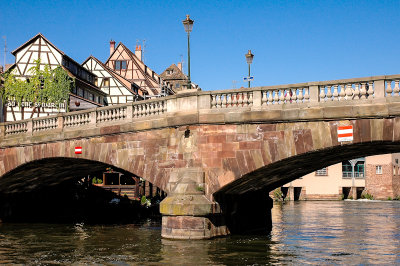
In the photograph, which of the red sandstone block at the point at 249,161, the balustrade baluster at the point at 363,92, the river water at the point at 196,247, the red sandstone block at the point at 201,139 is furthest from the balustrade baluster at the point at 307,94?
the river water at the point at 196,247

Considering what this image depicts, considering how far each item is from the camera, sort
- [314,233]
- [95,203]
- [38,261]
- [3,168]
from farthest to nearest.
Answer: [95,203] → [3,168] → [314,233] → [38,261]

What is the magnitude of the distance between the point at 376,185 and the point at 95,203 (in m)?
38.6

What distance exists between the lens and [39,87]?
4588 cm

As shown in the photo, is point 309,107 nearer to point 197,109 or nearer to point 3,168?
point 197,109

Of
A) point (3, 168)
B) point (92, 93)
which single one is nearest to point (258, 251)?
point (3, 168)

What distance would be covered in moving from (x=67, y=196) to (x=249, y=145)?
66.0 feet

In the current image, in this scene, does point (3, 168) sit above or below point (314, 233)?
above

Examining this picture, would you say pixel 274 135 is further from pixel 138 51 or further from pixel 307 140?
pixel 138 51

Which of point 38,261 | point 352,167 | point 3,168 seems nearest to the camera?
point 38,261

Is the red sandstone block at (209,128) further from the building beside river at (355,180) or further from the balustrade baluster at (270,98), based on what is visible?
the building beside river at (355,180)

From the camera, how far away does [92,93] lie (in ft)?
176

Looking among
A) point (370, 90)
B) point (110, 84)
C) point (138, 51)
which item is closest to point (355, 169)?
point (110, 84)

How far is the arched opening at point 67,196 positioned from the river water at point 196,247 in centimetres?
331

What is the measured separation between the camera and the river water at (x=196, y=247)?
1467 centimetres
